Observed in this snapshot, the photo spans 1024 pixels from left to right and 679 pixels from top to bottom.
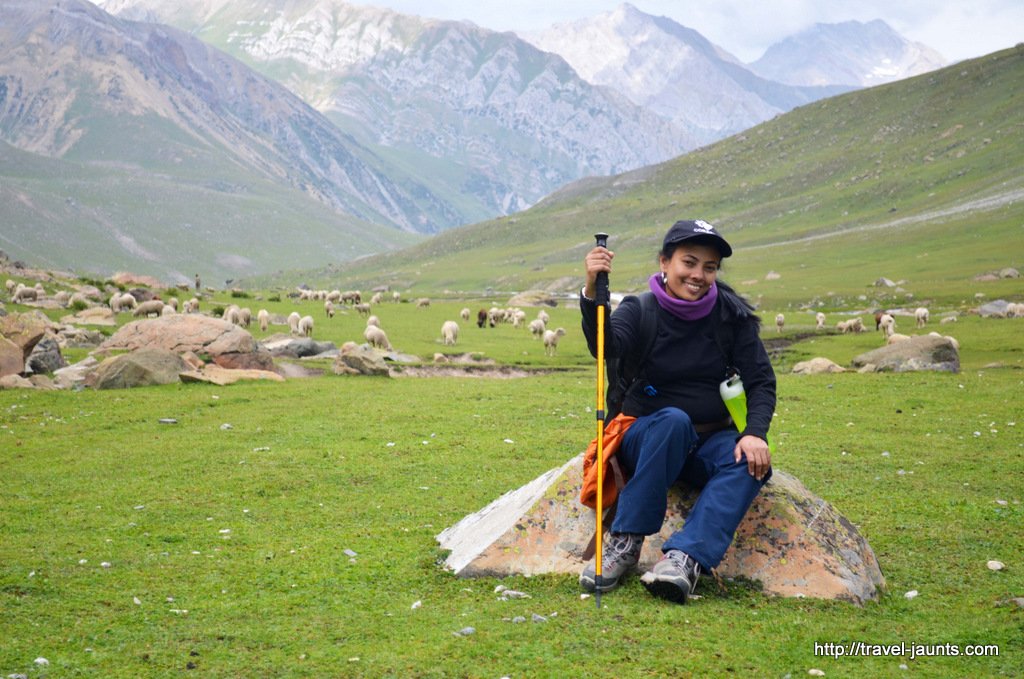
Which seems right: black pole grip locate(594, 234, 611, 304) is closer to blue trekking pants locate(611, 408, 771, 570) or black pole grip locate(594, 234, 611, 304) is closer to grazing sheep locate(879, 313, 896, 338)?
blue trekking pants locate(611, 408, 771, 570)

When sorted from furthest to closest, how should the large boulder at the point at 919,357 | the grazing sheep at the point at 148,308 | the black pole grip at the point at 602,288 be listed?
the grazing sheep at the point at 148,308
the large boulder at the point at 919,357
the black pole grip at the point at 602,288

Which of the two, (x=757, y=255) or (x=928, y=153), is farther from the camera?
(x=928, y=153)

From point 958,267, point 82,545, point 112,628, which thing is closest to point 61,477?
point 82,545

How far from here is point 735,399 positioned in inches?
391

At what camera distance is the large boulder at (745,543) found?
9391 millimetres

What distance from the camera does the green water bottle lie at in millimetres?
9922

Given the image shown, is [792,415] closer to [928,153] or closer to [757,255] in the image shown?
[757,255]

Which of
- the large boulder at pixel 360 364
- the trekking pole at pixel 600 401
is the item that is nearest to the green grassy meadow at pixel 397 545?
the trekking pole at pixel 600 401

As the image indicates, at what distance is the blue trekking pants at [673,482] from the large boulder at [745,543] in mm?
422

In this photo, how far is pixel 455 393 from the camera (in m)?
29.2

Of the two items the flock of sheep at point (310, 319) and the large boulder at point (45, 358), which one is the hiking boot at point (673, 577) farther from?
the flock of sheep at point (310, 319)

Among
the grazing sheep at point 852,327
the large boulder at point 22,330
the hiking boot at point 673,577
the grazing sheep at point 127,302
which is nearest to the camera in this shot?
the hiking boot at point 673,577

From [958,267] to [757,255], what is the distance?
44780 mm

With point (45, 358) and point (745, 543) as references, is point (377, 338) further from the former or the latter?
point (745, 543)
